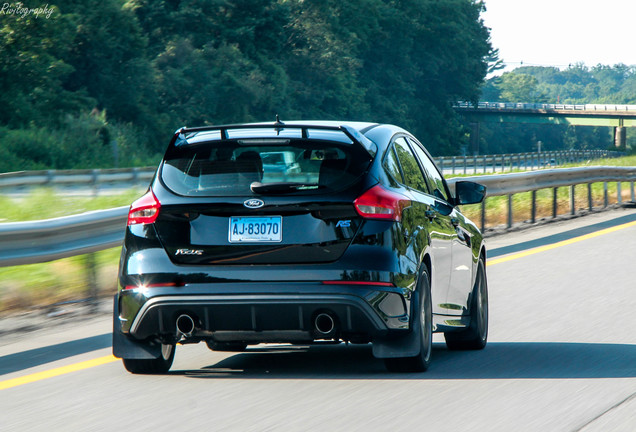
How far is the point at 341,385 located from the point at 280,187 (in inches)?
45.0

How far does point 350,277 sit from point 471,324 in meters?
1.79

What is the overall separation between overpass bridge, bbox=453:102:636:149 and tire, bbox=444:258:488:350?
421ft

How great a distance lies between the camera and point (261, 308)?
6301mm

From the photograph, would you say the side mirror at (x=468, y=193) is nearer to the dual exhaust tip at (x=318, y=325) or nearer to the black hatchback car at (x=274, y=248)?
the black hatchback car at (x=274, y=248)

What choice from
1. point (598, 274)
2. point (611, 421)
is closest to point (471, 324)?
point (611, 421)

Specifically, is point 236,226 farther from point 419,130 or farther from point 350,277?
point 419,130

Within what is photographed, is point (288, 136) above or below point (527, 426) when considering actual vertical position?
above

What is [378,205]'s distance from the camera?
253 inches

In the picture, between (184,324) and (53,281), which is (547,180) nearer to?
(53,281)

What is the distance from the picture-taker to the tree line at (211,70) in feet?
185

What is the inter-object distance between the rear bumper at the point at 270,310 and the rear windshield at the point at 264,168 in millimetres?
535

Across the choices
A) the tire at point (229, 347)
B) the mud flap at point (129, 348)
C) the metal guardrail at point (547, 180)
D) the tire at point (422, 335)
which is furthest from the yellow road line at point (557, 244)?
the mud flap at point (129, 348)

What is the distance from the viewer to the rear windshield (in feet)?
21.1

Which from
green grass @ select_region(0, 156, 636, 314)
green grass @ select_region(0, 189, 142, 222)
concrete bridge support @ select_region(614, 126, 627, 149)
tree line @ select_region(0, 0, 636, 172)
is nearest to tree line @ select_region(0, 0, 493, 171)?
tree line @ select_region(0, 0, 636, 172)
